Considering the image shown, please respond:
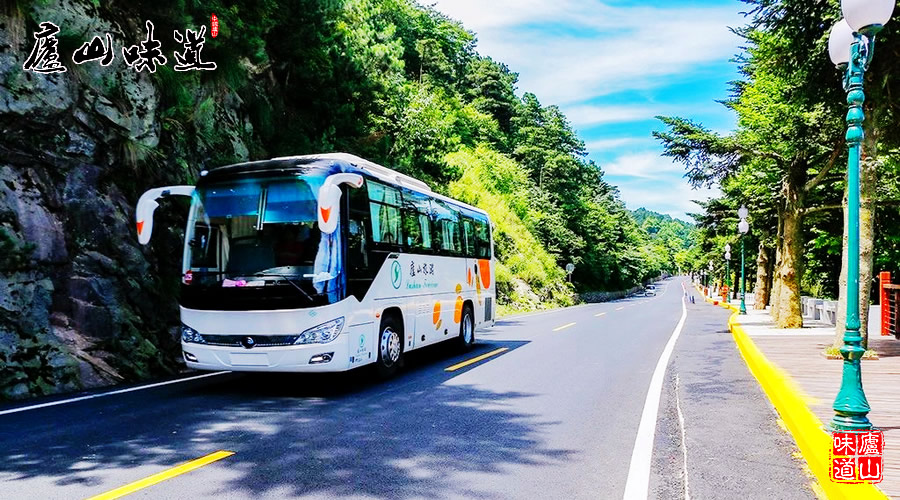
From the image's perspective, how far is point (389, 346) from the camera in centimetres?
1059

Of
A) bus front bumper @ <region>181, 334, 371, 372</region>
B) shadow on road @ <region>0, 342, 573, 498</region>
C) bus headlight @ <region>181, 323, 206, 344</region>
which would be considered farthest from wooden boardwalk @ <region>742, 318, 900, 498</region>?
bus headlight @ <region>181, 323, 206, 344</region>

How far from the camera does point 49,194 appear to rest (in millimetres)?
11000

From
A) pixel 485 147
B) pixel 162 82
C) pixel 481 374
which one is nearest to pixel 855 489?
pixel 481 374

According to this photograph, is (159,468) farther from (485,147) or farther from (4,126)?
(485,147)

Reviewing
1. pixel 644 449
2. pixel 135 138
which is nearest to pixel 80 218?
pixel 135 138

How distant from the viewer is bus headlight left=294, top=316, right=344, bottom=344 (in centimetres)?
873

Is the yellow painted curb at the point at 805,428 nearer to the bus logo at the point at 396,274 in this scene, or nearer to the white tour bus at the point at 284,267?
the white tour bus at the point at 284,267

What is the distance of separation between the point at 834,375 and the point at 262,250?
28.4 feet

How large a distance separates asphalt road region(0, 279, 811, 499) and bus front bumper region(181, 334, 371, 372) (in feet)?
1.52

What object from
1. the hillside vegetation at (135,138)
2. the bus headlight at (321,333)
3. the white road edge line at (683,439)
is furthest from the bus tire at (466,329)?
the hillside vegetation at (135,138)

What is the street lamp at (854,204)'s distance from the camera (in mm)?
5734

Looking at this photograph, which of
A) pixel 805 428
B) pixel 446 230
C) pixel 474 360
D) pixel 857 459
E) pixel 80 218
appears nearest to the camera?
pixel 857 459

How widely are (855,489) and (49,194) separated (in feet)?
39.4

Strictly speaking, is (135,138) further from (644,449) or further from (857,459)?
(857,459)
